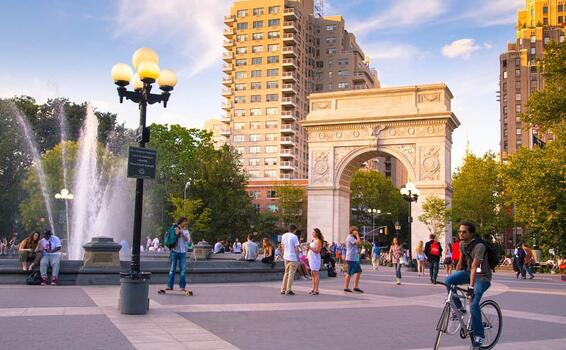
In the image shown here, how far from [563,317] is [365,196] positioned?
75.8 metres

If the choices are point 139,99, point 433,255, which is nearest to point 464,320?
point 139,99

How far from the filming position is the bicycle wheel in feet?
27.6

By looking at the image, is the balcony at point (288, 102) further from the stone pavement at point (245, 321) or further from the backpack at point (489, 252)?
the backpack at point (489, 252)

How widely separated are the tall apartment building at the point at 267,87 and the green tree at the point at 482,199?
3560cm

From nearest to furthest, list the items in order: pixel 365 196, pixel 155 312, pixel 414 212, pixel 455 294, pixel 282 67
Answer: pixel 455 294
pixel 155 312
pixel 414 212
pixel 365 196
pixel 282 67

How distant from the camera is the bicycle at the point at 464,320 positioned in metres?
8.03

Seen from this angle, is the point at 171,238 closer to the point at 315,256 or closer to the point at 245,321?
the point at 315,256

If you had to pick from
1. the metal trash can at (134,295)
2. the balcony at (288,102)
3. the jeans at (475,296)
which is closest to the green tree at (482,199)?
the balcony at (288,102)

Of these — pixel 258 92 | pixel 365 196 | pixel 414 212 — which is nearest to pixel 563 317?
pixel 414 212

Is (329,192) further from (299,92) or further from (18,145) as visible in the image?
(299,92)

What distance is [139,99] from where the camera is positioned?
12.8 m

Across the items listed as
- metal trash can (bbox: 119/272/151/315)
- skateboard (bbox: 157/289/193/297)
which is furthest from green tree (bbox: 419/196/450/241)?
metal trash can (bbox: 119/272/151/315)

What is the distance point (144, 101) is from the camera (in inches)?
495

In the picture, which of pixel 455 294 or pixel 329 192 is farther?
pixel 329 192
